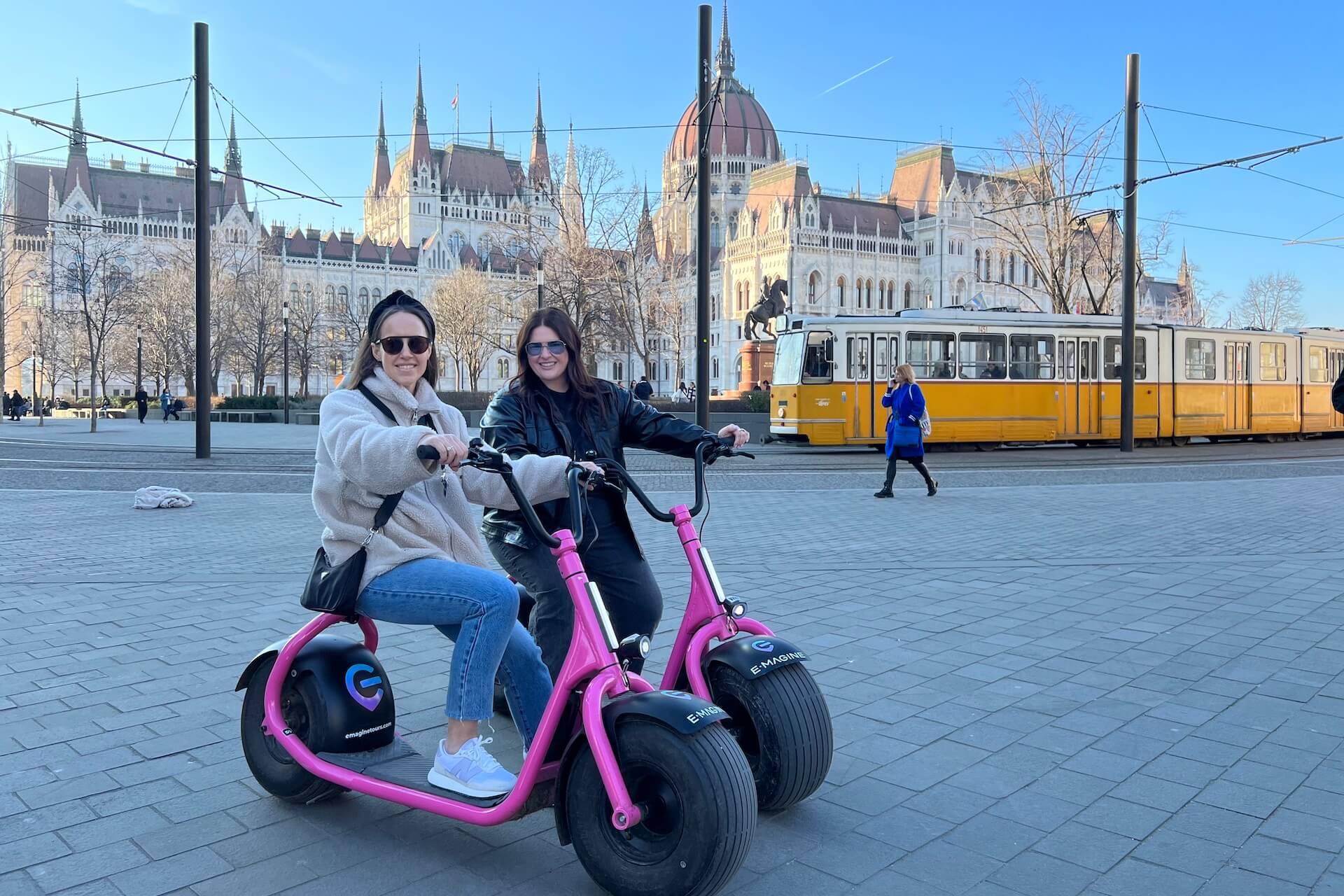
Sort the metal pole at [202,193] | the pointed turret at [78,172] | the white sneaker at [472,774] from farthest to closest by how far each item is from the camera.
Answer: the pointed turret at [78,172], the metal pole at [202,193], the white sneaker at [472,774]

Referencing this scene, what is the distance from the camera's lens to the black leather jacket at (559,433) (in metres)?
3.77

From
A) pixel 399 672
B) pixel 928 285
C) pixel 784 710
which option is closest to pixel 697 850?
pixel 784 710

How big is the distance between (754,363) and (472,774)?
36486 mm

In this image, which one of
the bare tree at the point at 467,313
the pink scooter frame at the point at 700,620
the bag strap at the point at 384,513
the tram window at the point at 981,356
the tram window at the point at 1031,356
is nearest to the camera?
the bag strap at the point at 384,513

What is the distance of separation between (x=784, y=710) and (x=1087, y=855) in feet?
3.11

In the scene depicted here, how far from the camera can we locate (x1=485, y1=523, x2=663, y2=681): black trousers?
3.75m

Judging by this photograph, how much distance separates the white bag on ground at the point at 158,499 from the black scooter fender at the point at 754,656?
32.2 ft

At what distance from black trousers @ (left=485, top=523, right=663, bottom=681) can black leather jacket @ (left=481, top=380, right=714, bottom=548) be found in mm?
67

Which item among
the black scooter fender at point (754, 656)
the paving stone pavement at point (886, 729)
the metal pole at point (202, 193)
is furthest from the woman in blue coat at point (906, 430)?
the metal pole at point (202, 193)

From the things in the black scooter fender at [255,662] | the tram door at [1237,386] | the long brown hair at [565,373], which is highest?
the tram door at [1237,386]

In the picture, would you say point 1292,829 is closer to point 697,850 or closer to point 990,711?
point 990,711

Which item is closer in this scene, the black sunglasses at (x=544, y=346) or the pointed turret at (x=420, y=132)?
the black sunglasses at (x=544, y=346)

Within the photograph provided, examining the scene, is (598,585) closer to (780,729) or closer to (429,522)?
(429,522)

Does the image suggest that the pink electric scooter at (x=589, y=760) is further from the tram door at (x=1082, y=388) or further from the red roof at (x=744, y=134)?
the red roof at (x=744, y=134)
